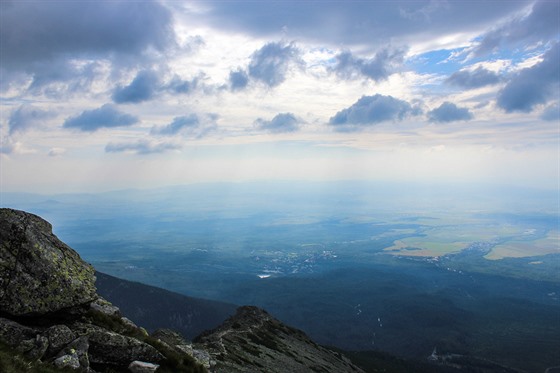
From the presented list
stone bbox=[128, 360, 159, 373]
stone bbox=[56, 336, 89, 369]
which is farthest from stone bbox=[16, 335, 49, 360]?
stone bbox=[128, 360, 159, 373]

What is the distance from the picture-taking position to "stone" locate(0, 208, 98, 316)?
869 inches

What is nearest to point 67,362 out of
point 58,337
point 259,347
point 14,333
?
point 58,337

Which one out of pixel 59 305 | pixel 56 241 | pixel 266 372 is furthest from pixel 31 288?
pixel 266 372

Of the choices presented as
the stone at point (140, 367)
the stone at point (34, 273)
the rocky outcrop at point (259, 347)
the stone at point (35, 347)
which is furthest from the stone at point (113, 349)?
the rocky outcrop at point (259, 347)

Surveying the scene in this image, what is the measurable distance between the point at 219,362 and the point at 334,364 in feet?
157

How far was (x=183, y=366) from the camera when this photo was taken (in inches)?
1013

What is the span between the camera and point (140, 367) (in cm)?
2266

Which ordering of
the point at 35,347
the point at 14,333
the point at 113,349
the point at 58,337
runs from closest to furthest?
1. the point at 35,347
2. the point at 14,333
3. the point at 58,337
4. the point at 113,349

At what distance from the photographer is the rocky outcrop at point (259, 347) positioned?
49.3m

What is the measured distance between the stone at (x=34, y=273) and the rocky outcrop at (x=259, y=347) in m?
19.7

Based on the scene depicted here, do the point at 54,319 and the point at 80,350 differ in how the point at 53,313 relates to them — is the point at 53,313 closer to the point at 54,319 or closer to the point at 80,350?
the point at 54,319

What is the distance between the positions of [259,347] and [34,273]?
5037cm

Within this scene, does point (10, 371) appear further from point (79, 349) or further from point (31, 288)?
point (31, 288)

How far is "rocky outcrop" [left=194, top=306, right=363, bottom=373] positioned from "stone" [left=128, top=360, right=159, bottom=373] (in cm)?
1699
